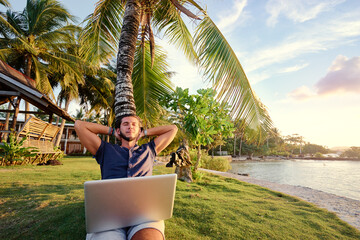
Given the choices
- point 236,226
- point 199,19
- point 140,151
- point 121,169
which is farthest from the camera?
point 199,19

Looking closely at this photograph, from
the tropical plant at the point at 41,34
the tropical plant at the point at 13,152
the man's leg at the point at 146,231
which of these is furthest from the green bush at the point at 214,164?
the man's leg at the point at 146,231

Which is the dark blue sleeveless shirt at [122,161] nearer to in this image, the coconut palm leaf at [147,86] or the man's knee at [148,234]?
the man's knee at [148,234]

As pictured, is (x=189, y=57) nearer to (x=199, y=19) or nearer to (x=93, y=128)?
(x=199, y=19)

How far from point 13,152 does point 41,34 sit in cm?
886

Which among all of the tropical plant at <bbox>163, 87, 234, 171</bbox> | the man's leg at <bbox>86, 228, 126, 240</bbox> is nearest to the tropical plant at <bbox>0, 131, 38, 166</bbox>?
the tropical plant at <bbox>163, 87, 234, 171</bbox>

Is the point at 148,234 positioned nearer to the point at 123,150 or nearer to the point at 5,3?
the point at 123,150

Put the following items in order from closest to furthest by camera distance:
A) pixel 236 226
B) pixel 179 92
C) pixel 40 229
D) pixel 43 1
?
pixel 40 229, pixel 236 226, pixel 179 92, pixel 43 1

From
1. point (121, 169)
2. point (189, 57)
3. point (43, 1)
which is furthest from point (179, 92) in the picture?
point (43, 1)

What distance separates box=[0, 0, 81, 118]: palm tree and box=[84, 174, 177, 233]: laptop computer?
41.2 ft

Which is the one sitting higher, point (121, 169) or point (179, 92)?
point (179, 92)

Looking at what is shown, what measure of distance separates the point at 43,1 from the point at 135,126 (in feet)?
48.5

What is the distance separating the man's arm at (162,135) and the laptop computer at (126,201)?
31.5 inches

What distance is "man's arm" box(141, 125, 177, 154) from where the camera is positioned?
85.3 inches

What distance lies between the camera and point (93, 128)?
204 centimetres
